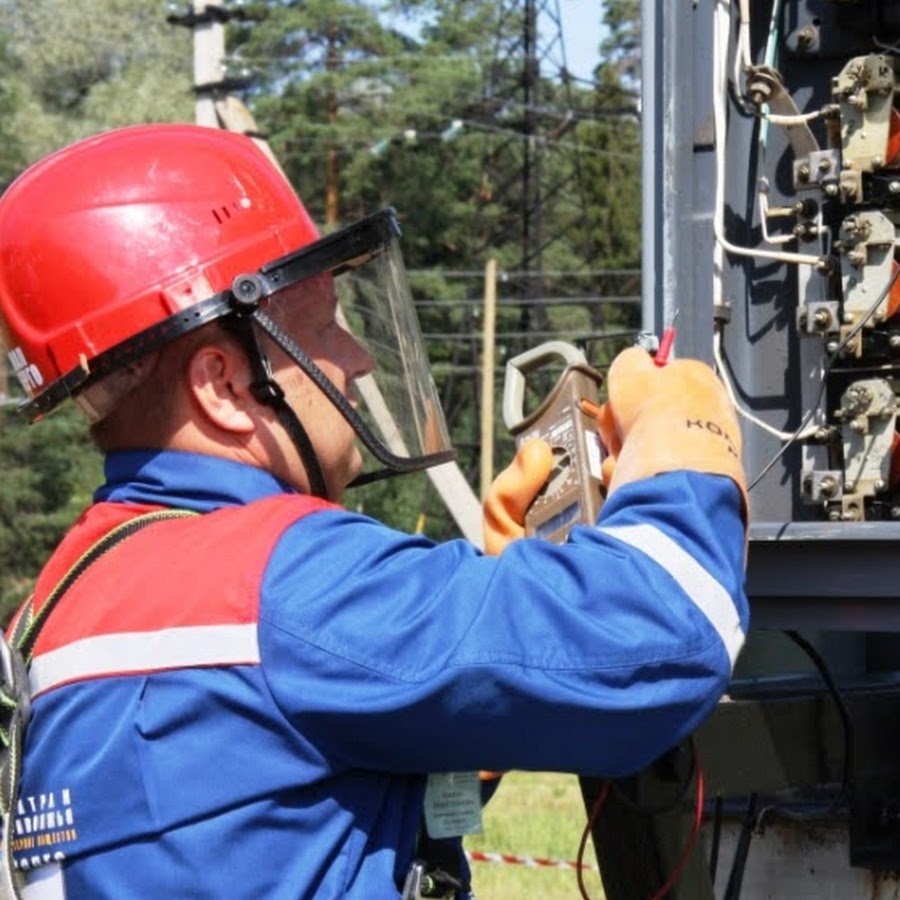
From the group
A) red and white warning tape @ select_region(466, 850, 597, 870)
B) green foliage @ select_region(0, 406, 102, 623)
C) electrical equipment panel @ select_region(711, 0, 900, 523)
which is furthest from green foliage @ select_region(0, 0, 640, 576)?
electrical equipment panel @ select_region(711, 0, 900, 523)

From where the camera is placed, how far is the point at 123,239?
8.36ft

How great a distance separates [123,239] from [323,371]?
0.31 m

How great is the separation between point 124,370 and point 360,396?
15.2 inches

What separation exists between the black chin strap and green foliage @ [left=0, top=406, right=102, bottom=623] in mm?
29459

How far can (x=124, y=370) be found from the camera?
2.56 meters

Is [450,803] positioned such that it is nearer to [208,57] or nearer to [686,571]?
[686,571]

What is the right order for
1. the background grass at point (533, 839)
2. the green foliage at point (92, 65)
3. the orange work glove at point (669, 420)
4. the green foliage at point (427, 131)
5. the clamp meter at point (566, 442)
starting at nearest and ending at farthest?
the orange work glove at point (669, 420) → the clamp meter at point (566, 442) → the background grass at point (533, 839) → the green foliage at point (92, 65) → the green foliage at point (427, 131)

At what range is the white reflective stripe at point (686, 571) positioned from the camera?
2.24 metres

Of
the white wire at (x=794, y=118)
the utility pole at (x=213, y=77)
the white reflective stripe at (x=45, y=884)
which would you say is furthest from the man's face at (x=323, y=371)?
the utility pole at (x=213, y=77)

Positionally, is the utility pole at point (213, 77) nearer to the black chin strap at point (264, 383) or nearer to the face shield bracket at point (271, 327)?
the face shield bracket at point (271, 327)

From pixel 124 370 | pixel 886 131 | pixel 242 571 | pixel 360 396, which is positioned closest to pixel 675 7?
pixel 886 131

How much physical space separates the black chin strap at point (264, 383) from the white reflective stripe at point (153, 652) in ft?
1.22

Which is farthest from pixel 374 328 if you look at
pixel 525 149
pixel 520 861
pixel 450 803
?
pixel 525 149

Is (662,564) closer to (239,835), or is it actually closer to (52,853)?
(239,835)
